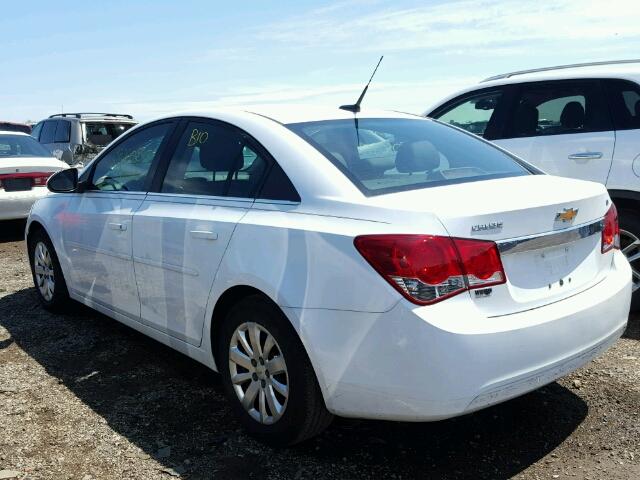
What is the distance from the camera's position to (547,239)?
2.77 metres

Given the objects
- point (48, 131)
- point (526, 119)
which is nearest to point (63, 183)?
point (526, 119)

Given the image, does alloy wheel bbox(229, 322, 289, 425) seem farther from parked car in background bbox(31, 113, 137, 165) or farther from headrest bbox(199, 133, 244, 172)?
parked car in background bbox(31, 113, 137, 165)

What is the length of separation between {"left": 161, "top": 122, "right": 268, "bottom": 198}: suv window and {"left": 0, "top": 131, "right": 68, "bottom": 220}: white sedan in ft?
18.5

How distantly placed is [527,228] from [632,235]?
8.62 ft

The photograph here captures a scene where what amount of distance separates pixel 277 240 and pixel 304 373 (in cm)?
60

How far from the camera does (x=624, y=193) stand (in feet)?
15.8

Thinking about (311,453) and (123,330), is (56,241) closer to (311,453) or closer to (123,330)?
(123,330)

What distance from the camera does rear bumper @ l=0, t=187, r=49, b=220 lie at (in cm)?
854

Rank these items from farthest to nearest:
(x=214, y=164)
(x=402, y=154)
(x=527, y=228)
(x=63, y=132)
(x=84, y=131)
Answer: (x=63, y=132) < (x=84, y=131) < (x=214, y=164) < (x=402, y=154) < (x=527, y=228)

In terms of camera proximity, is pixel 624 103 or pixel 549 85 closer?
pixel 624 103

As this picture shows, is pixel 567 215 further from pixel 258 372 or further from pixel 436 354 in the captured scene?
pixel 258 372

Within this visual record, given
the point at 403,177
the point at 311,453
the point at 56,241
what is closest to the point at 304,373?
the point at 311,453

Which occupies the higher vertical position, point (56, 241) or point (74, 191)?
point (74, 191)

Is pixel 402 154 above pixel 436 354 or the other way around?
above
